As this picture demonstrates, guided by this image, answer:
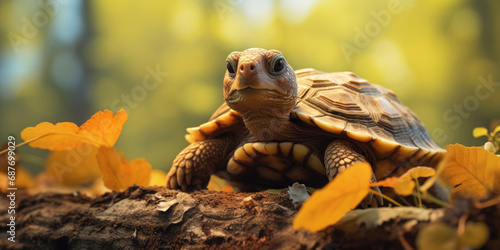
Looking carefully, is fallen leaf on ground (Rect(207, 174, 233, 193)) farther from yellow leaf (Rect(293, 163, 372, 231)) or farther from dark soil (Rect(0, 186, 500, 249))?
yellow leaf (Rect(293, 163, 372, 231))

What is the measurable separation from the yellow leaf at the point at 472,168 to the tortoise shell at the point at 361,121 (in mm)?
404

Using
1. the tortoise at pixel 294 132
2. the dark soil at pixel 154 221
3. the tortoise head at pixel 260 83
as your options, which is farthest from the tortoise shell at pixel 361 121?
the dark soil at pixel 154 221

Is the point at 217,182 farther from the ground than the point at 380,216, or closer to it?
closer to it

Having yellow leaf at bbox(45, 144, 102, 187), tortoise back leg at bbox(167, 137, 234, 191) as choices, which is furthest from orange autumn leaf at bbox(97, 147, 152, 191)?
yellow leaf at bbox(45, 144, 102, 187)

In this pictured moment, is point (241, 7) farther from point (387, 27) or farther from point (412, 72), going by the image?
point (412, 72)

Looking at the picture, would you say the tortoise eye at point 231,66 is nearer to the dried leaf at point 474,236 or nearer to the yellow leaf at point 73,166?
the yellow leaf at point 73,166

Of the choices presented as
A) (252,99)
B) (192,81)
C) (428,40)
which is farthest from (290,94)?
(428,40)

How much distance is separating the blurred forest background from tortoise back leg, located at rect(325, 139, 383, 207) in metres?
3.09

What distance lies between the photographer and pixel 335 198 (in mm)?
706

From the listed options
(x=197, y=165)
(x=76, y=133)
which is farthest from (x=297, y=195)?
(x=76, y=133)

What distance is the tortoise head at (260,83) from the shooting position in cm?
130

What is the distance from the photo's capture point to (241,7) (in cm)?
440

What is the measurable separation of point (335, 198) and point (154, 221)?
2.17 ft

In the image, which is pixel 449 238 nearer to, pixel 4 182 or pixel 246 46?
pixel 4 182
